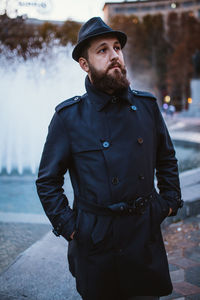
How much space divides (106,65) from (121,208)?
2.58 feet

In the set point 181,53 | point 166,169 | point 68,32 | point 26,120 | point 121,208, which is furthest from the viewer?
point 181,53

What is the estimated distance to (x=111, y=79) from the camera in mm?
1729

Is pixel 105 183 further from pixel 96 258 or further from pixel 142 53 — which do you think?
pixel 142 53

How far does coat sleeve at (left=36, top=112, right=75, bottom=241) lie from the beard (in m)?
0.31

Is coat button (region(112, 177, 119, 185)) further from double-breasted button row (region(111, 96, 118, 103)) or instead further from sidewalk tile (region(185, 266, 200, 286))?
sidewalk tile (region(185, 266, 200, 286))

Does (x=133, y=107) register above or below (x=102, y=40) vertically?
below

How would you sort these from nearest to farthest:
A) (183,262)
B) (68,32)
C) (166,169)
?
(166,169), (183,262), (68,32)

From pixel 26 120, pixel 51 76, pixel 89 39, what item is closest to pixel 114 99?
pixel 89 39

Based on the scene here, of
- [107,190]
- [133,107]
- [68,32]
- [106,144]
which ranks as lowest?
[107,190]

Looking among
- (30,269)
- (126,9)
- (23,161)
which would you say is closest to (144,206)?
(30,269)

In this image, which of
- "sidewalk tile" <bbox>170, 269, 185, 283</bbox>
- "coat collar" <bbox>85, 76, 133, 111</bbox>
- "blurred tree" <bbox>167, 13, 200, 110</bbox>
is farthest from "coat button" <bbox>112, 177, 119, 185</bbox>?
"blurred tree" <bbox>167, 13, 200, 110</bbox>

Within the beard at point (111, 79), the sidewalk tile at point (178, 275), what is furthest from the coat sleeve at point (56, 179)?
the sidewalk tile at point (178, 275)

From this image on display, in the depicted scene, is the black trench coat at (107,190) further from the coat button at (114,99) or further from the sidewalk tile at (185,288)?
the sidewalk tile at (185,288)

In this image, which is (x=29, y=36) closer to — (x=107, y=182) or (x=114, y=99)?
(x=114, y=99)
